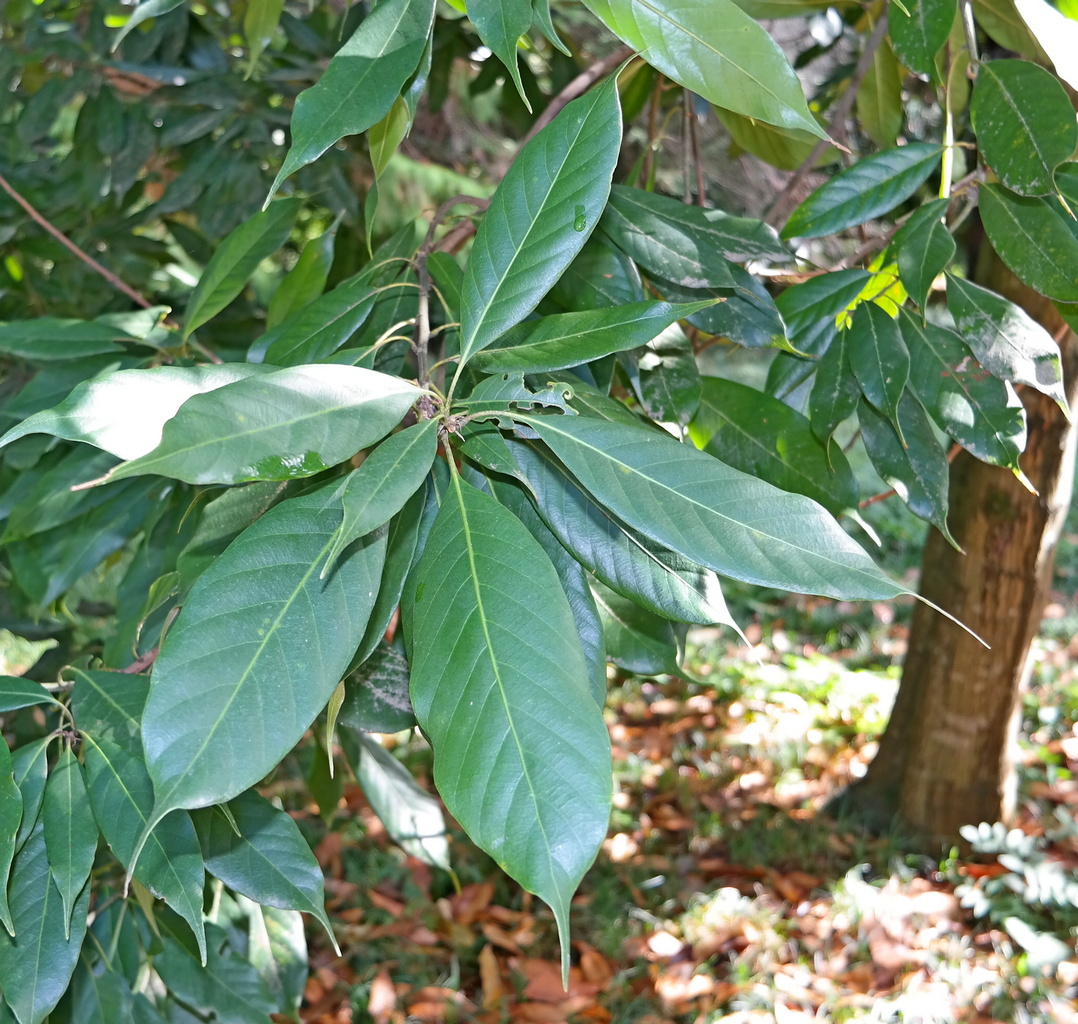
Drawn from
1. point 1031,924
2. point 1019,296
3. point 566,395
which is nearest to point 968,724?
point 1031,924

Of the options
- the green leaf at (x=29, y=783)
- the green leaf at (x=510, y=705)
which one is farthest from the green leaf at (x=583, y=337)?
the green leaf at (x=29, y=783)

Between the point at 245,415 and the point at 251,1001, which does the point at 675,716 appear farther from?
the point at 245,415

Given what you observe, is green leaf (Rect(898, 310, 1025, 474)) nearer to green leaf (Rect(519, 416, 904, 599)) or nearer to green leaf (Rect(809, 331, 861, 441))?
green leaf (Rect(809, 331, 861, 441))

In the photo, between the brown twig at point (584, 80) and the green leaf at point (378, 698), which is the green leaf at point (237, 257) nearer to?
the brown twig at point (584, 80)

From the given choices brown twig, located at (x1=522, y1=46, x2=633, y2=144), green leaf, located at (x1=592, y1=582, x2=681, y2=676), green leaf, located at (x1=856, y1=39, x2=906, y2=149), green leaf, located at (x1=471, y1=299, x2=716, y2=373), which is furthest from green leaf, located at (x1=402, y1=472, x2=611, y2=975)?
green leaf, located at (x1=856, y1=39, x2=906, y2=149)

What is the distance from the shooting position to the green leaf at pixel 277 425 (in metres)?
0.47

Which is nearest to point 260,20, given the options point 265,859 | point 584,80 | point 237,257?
point 237,257

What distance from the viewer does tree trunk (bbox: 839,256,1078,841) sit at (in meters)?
1.96

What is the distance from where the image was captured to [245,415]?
0.50m

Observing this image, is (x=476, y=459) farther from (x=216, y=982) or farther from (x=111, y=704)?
(x=216, y=982)

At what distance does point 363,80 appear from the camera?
67cm

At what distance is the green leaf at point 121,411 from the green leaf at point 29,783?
1.04 ft

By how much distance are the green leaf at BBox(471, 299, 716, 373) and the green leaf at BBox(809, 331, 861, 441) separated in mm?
288

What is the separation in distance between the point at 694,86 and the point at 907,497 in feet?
1.47
